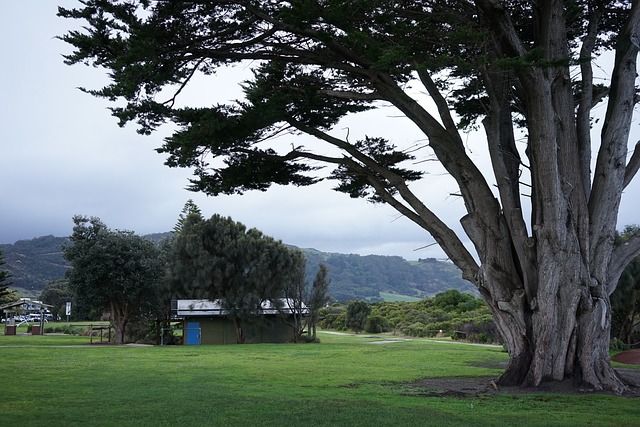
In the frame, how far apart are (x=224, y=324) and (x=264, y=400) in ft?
89.6

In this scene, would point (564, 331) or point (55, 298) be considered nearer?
point (564, 331)

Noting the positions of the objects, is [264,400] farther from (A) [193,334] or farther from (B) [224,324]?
(B) [224,324]

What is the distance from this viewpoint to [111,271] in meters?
34.4

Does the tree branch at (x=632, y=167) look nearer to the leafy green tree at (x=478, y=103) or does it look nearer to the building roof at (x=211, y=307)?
the leafy green tree at (x=478, y=103)

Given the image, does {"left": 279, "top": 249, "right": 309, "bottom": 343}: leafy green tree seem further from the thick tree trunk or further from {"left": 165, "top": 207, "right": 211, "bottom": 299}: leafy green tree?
the thick tree trunk

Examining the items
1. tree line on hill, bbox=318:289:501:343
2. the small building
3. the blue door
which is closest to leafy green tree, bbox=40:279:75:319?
tree line on hill, bbox=318:289:501:343

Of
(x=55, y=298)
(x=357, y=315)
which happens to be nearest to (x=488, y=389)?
(x=357, y=315)

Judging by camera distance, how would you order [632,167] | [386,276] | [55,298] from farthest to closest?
[386,276] < [55,298] < [632,167]

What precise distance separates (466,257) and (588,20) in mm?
6029

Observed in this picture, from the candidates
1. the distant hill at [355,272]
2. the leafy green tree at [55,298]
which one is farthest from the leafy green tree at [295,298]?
the distant hill at [355,272]

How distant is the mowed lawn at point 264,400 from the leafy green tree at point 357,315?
33506 mm

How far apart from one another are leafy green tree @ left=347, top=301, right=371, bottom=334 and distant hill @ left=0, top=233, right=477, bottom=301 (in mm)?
87038

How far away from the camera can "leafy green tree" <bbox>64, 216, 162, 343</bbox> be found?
34.3 m

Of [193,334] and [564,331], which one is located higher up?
[564,331]
